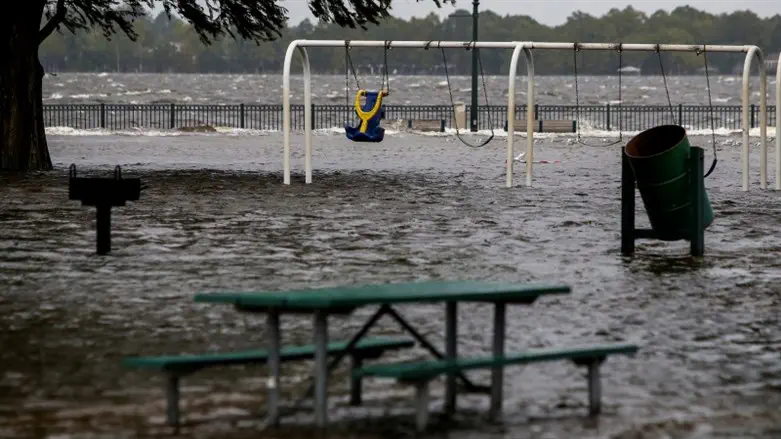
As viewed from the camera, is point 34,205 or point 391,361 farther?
point 34,205

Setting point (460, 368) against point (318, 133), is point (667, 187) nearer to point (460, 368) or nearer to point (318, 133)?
point (460, 368)

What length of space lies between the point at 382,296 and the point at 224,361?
0.85 m

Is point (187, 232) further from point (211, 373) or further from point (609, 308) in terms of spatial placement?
point (211, 373)

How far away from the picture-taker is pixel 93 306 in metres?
11.7

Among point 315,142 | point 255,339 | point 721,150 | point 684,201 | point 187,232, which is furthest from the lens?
point 315,142

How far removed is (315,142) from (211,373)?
36.2 m

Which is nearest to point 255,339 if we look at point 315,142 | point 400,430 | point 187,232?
point 400,430

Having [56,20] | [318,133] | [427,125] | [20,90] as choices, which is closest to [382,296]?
[20,90]

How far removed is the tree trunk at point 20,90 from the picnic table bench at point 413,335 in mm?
21237

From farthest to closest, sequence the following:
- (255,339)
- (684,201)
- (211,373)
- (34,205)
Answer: (34,205) → (684,201) → (255,339) → (211,373)

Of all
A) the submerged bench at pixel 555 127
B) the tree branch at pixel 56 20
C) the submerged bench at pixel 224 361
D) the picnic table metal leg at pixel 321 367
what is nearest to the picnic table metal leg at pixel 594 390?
the submerged bench at pixel 224 361

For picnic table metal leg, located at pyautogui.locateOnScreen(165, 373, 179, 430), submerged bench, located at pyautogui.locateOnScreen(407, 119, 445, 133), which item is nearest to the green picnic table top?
picnic table metal leg, located at pyautogui.locateOnScreen(165, 373, 179, 430)

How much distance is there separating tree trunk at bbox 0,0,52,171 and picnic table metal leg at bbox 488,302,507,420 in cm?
2163

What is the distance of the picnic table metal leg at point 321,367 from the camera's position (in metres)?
7.31
